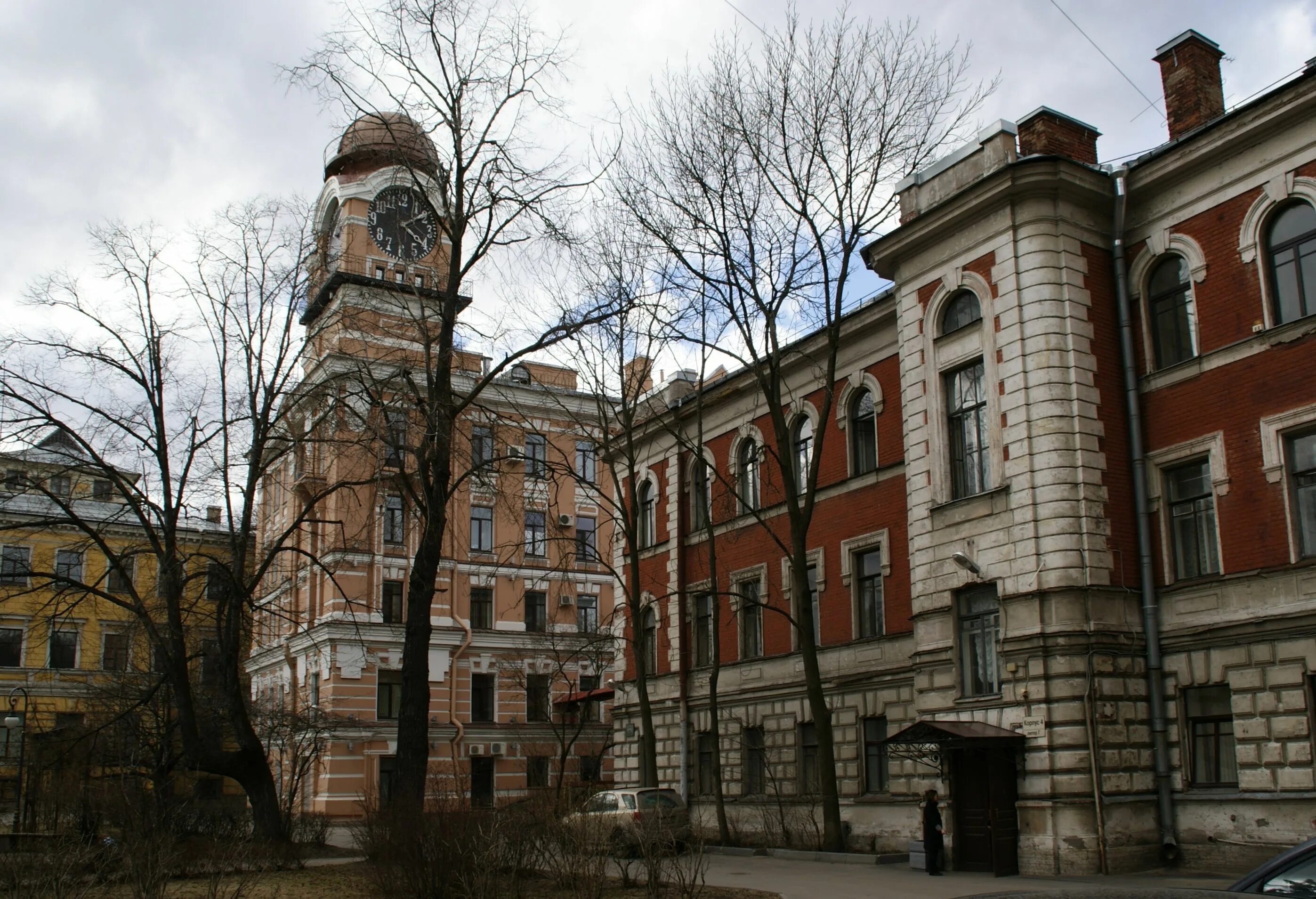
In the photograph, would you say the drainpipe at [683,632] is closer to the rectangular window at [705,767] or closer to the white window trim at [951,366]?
the rectangular window at [705,767]

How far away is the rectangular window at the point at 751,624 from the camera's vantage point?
29.3 metres

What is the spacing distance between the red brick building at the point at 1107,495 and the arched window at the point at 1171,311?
0.16ft

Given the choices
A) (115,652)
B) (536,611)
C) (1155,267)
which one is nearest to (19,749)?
(115,652)

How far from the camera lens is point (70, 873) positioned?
1109 cm

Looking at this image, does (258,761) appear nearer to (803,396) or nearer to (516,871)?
(516,871)

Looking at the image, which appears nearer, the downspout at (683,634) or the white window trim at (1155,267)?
the white window trim at (1155,267)

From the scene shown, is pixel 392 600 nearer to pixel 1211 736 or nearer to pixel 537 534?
pixel 537 534

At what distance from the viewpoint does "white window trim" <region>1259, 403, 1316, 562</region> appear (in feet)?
57.0

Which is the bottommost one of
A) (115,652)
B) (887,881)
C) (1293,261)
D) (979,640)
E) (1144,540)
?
(887,881)

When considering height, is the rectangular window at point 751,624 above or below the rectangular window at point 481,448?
below

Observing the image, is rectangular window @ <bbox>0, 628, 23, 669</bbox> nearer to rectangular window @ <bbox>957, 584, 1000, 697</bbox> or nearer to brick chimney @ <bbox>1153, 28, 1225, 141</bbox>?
rectangular window @ <bbox>957, 584, 1000, 697</bbox>

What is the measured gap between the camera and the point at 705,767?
30.6 m

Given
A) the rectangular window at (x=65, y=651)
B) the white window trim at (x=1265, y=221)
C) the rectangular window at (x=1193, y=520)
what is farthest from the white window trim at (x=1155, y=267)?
the rectangular window at (x=65, y=651)

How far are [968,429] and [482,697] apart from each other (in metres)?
31.2
